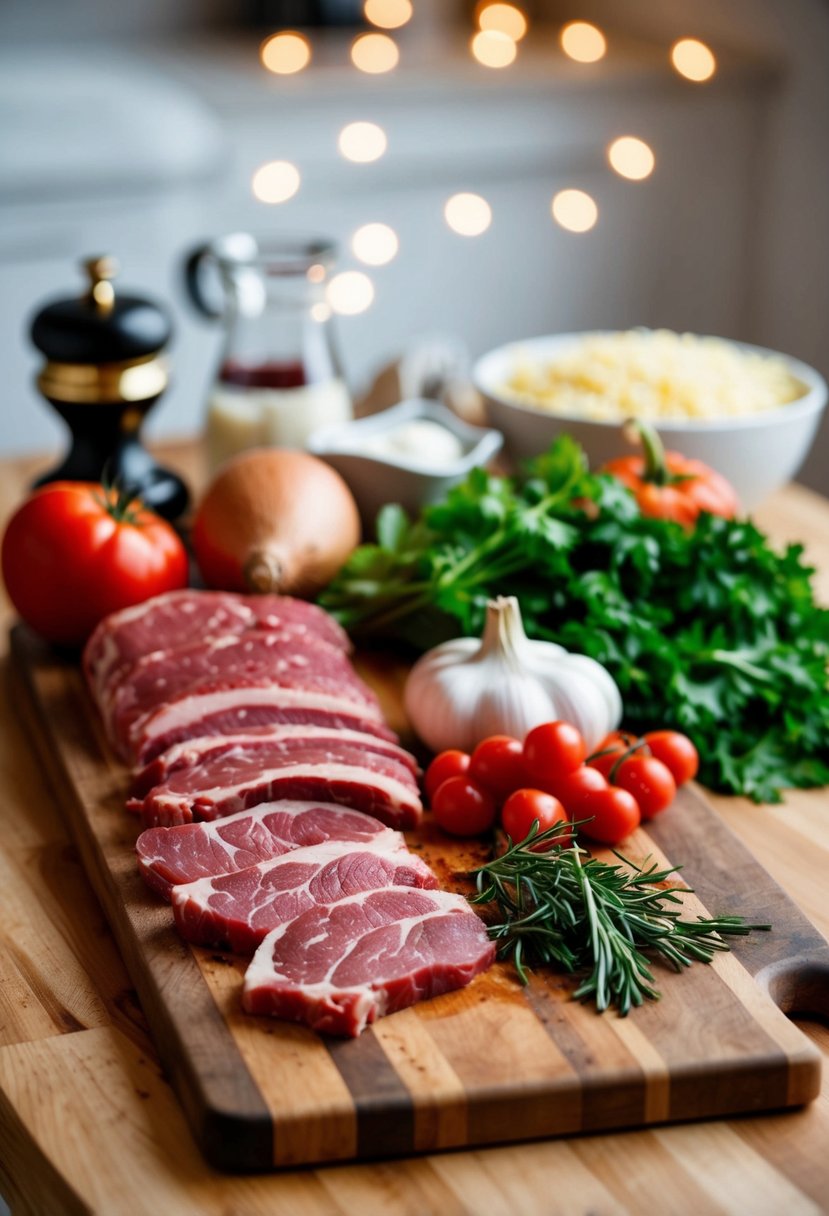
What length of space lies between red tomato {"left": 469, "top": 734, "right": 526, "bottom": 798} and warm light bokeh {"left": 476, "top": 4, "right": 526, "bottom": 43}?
3640 millimetres

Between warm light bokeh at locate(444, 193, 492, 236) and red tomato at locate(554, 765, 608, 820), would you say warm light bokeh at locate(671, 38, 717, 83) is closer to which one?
warm light bokeh at locate(444, 193, 492, 236)

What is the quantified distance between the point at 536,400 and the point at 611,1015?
1.26 m

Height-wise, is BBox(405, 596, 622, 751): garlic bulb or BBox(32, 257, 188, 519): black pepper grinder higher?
BBox(32, 257, 188, 519): black pepper grinder

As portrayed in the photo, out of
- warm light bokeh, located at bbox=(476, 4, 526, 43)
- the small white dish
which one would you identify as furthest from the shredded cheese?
warm light bokeh, located at bbox=(476, 4, 526, 43)

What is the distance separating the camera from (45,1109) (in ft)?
3.75

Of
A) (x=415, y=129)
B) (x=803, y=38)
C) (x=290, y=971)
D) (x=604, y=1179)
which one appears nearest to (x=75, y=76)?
(x=415, y=129)

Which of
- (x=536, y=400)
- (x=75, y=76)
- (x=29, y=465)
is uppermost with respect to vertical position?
(x=75, y=76)

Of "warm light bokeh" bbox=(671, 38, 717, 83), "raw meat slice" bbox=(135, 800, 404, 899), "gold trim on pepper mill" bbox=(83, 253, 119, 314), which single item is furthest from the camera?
"warm light bokeh" bbox=(671, 38, 717, 83)

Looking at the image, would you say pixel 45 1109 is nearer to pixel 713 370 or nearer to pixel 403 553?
pixel 403 553

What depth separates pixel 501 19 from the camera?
14.9ft

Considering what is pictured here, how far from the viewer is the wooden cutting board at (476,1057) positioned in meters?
1.08

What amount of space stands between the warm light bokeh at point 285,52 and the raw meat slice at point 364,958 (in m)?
3.28

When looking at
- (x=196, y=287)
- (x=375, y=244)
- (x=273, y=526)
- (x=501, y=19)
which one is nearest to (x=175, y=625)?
(x=273, y=526)

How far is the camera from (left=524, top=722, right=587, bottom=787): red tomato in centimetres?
143
